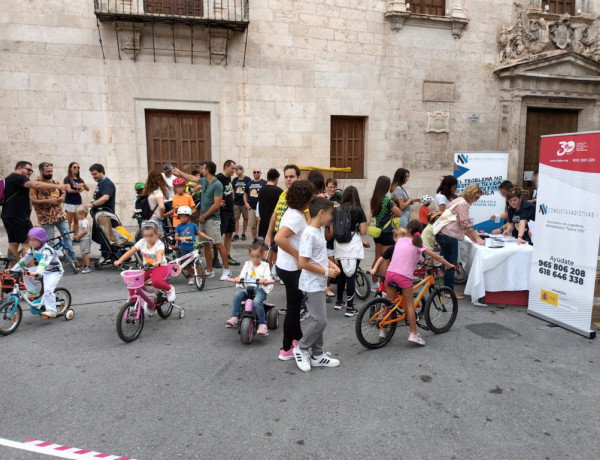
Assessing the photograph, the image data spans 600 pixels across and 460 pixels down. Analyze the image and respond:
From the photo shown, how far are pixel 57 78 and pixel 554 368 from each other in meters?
11.4

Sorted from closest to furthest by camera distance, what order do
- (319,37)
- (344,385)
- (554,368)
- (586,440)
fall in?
(586,440), (344,385), (554,368), (319,37)

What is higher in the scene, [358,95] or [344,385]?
[358,95]

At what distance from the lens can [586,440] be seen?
3.21 meters

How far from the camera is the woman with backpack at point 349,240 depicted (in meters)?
5.77

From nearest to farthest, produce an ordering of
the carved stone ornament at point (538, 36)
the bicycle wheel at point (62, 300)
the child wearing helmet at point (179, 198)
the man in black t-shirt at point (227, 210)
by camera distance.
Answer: the bicycle wheel at point (62, 300), the child wearing helmet at point (179, 198), the man in black t-shirt at point (227, 210), the carved stone ornament at point (538, 36)

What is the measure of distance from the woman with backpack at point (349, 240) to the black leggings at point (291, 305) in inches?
57.9

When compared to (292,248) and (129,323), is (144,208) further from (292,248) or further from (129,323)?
(292,248)

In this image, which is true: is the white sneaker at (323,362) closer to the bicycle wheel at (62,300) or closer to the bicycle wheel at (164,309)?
the bicycle wheel at (164,309)

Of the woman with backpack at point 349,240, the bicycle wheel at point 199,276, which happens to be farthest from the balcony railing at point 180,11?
the woman with backpack at point 349,240

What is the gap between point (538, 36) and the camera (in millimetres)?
13680

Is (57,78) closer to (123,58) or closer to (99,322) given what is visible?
(123,58)

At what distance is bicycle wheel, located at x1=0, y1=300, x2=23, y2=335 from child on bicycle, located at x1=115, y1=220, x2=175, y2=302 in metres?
1.25

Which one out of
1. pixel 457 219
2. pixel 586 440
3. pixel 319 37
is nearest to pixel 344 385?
pixel 586 440

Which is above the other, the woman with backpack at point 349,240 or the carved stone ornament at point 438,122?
the carved stone ornament at point 438,122
